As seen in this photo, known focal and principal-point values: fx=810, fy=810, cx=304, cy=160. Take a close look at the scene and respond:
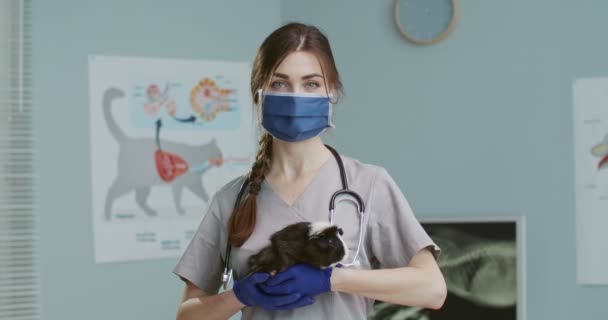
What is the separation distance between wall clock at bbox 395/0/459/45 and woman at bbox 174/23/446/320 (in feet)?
5.81

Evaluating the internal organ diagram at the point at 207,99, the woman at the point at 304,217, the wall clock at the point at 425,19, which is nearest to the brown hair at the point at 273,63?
the woman at the point at 304,217

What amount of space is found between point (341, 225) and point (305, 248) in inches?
4.5

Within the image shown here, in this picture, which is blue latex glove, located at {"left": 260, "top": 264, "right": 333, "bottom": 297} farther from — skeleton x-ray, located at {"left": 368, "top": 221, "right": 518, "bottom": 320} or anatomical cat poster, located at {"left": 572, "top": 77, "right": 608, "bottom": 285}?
anatomical cat poster, located at {"left": 572, "top": 77, "right": 608, "bottom": 285}

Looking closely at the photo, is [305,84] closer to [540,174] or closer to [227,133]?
[540,174]

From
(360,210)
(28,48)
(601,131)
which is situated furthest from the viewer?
(28,48)

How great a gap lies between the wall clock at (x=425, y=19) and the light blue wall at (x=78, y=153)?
941 mm

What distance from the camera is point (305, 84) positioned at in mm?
1434

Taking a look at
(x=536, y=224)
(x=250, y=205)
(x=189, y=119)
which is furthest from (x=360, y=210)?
(x=189, y=119)

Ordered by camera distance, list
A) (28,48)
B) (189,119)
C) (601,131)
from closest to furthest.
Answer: (601,131) < (28,48) < (189,119)

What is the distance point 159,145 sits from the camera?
3393 millimetres

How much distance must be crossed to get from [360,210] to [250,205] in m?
0.20

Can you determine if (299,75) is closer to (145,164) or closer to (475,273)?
(475,273)

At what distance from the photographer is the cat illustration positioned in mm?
3303

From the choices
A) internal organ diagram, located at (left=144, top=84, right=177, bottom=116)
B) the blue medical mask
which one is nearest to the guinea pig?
the blue medical mask
